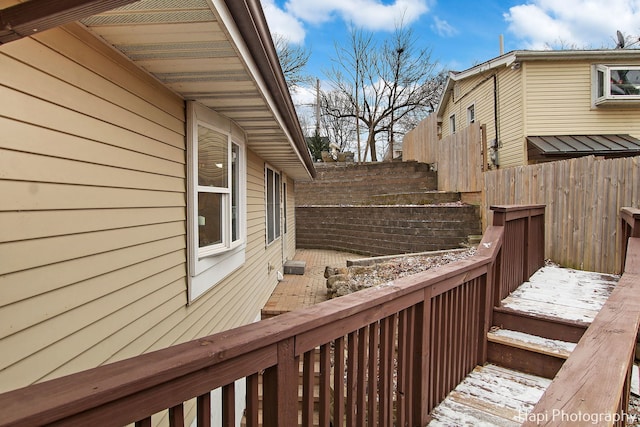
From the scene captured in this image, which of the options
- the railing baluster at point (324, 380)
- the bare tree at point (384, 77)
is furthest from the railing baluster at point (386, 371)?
the bare tree at point (384, 77)

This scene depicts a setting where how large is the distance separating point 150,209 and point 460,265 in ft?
7.41

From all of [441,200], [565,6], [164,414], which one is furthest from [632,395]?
[565,6]

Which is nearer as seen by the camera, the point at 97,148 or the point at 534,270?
the point at 97,148

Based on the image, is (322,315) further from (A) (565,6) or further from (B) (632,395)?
(A) (565,6)

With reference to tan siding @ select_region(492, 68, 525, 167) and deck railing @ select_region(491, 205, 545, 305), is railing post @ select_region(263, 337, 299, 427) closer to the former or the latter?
deck railing @ select_region(491, 205, 545, 305)

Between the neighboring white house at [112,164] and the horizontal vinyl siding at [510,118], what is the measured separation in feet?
32.2

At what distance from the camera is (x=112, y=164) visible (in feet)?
6.84

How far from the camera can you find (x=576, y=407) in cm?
96

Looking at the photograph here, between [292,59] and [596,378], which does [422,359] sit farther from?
[292,59]

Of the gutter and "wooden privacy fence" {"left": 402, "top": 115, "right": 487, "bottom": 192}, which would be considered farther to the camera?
"wooden privacy fence" {"left": 402, "top": 115, "right": 487, "bottom": 192}

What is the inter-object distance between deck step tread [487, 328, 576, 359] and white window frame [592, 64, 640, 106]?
10064 mm

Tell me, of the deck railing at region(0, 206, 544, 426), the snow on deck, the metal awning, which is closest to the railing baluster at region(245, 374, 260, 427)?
the deck railing at region(0, 206, 544, 426)

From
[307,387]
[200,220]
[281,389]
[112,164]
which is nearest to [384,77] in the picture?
[200,220]

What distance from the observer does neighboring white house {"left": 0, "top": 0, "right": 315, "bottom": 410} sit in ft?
4.83
